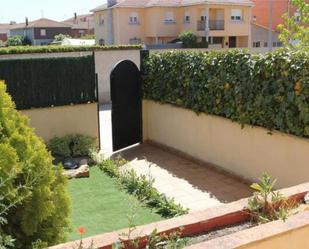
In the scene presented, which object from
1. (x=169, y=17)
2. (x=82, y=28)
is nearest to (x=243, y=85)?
(x=169, y=17)

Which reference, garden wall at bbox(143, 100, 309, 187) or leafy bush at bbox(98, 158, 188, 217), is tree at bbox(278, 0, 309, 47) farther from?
leafy bush at bbox(98, 158, 188, 217)

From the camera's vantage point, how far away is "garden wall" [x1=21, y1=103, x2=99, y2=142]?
11.6m

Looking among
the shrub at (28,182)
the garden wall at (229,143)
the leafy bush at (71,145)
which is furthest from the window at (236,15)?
the shrub at (28,182)

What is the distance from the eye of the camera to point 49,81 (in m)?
11.6

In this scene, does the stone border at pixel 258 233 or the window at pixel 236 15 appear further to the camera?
the window at pixel 236 15

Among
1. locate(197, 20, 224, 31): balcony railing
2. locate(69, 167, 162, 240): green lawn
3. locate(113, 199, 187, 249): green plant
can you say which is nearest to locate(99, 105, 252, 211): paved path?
locate(69, 167, 162, 240): green lawn

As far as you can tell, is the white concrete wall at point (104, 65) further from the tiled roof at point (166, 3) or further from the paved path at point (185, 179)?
the tiled roof at point (166, 3)

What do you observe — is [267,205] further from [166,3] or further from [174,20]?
[174,20]

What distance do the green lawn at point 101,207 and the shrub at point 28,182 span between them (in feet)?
6.75

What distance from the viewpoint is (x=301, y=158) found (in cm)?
768

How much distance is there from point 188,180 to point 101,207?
2475 millimetres

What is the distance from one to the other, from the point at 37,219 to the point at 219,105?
6.42 metres

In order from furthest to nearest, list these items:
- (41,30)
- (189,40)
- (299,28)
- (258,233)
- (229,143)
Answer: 1. (41,30)
2. (189,40)
3. (299,28)
4. (229,143)
5. (258,233)

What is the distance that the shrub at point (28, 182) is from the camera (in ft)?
11.9
